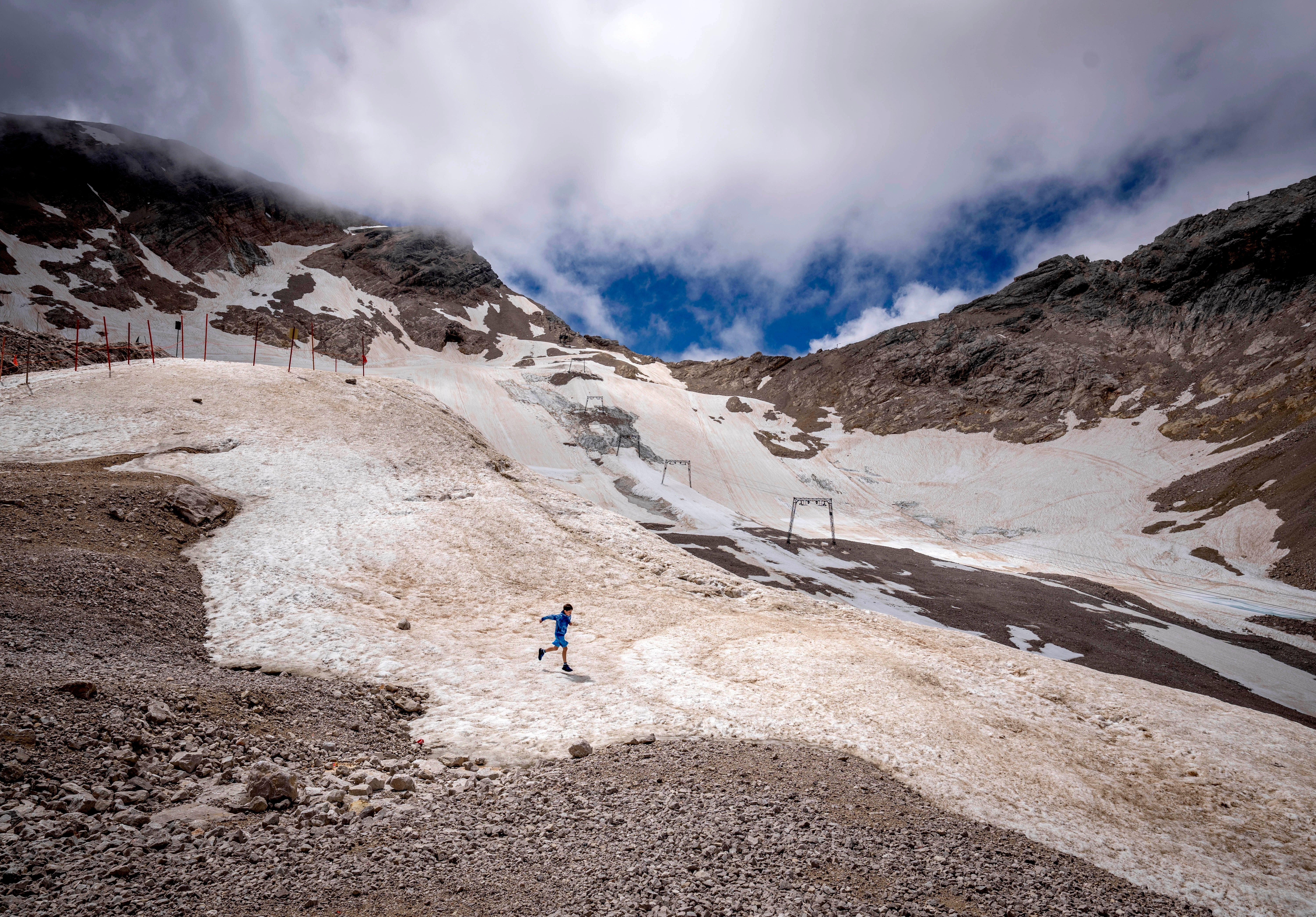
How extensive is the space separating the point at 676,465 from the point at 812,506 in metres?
17.7

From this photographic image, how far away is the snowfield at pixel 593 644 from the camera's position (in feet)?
27.5

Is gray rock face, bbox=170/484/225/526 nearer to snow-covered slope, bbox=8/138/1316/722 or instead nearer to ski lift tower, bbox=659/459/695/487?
snow-covered slope, bbox=8/138/1316/722

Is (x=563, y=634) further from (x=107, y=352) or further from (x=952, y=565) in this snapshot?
(x=952, y=565)

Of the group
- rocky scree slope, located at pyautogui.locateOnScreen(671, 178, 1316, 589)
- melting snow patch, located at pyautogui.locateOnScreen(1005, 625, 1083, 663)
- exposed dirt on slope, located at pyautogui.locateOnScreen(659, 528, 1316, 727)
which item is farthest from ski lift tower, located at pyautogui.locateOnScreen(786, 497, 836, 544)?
melting snow patch, located at pyautogui.locateOnScreen(1005, 625, 1083, 663)

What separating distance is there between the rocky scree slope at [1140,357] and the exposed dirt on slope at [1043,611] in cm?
2996

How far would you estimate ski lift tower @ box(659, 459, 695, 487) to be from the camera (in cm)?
6084

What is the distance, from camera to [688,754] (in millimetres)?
8078

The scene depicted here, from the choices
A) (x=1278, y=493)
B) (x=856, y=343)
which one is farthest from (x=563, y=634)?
(x=856, y=343)

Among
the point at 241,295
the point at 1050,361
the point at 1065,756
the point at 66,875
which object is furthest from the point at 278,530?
the point at 1050,361

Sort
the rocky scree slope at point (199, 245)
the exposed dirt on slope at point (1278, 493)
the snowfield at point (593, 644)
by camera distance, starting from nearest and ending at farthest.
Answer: the snowfield at point (593, 644), the exposed dirt on slope at point (1278, 493), the rocky scree slope at point (199, 245)

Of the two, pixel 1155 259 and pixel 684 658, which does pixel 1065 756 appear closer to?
pixel 684 658

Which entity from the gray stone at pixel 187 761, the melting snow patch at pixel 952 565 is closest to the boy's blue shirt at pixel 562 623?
the gray stone at pixel 187 761

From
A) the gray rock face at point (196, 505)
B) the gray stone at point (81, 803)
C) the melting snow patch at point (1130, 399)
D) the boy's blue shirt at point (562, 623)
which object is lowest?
the boy's blue shirt at point (562, 623)

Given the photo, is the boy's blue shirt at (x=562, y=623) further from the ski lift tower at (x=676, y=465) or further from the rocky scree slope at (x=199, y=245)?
the rocky scree slope at (x=199, y=245)
